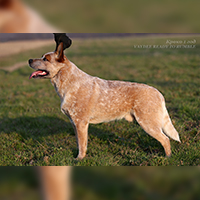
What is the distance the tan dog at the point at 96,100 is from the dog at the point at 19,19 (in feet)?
9.64

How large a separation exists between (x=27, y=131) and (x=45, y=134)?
550 mm

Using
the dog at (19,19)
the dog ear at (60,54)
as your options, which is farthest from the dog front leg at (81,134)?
the dog at (19,19)

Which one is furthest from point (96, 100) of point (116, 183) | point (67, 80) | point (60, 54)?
point (116, 183)

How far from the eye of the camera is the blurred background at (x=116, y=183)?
1.05 m

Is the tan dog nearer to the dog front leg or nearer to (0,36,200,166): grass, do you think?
the dog front leg

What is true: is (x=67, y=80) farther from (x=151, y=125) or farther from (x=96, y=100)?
(x=151, y=125)

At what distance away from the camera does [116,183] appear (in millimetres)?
1162

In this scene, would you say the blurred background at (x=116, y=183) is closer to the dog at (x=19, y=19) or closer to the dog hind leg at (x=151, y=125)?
the dog at (x=19, y=19)

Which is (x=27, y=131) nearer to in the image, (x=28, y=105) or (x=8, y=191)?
(x=28, y=105)

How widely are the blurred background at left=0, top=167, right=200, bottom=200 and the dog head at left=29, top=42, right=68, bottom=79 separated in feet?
10.6

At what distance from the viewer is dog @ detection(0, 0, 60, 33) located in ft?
4.05

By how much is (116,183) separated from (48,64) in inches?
139

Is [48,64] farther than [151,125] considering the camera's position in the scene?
No

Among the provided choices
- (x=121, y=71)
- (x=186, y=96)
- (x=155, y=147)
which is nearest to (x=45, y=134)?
(x=155, y=147)
